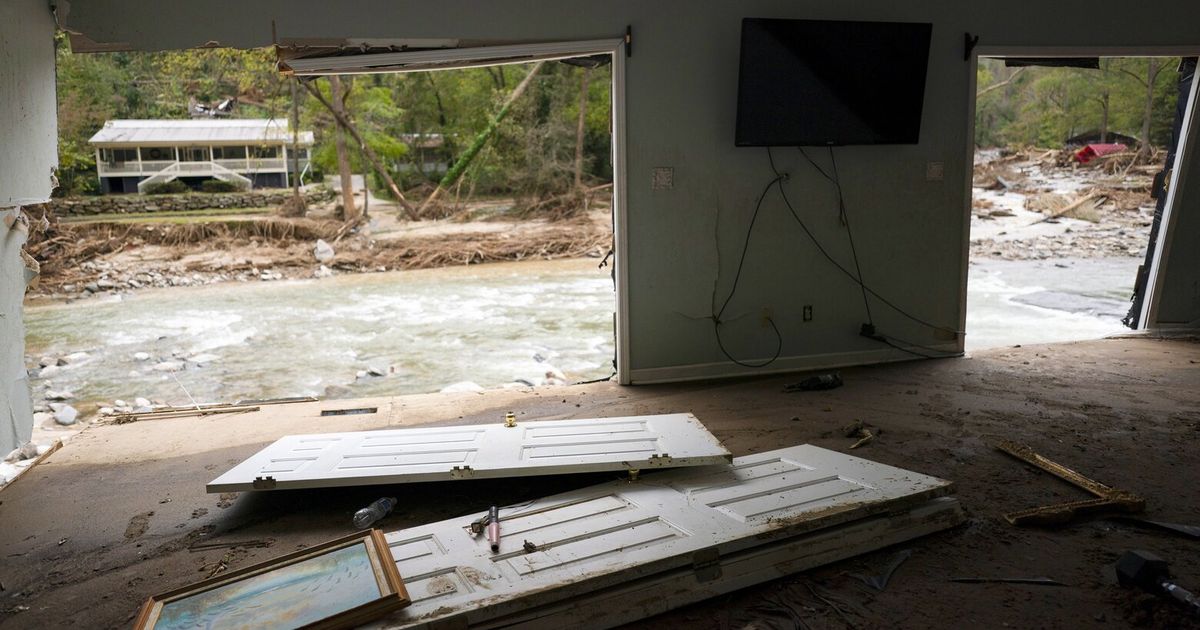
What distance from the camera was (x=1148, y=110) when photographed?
1795 centimetres

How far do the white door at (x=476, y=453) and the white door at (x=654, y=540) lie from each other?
5.7 inches

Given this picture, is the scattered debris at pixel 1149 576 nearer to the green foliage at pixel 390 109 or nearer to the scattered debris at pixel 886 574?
the scattered debris at pixel 886 574

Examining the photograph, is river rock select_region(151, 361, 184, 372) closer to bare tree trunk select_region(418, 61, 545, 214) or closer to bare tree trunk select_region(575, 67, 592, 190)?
bare tree trunk select_region(418, 61, 545, 214)

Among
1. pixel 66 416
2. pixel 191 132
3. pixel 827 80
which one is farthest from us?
pixel 191 132

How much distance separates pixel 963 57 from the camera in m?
5.41

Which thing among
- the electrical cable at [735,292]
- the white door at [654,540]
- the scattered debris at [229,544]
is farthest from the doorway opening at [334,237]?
the scattered debris at [229,544]

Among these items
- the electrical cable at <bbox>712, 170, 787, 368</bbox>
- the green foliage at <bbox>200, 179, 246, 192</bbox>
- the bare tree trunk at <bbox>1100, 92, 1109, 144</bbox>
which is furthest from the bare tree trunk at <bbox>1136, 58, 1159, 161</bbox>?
the green foliage at <bbox>200, 179, 246, 192</bbox>

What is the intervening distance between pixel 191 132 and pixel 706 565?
799 inches

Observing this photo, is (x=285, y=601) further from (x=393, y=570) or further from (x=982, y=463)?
(x=982, y=463)

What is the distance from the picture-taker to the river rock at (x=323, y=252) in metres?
14.1

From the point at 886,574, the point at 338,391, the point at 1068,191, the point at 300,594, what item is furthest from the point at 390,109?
the point at 886,574

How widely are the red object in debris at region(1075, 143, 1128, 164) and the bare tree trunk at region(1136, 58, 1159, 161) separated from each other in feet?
1.99

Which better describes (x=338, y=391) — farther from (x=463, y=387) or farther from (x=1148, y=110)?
(x=1148, y=110)

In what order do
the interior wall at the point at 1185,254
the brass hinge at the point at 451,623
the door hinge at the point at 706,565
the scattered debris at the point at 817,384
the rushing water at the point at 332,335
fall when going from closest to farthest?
the brass hinge at the point at 451,623 → the door hinge at the point at 706,565 → the scattered debris at the point at 817,384 → the interior wall at the point at 1185,254 → the rushing water at the point at 332,335
